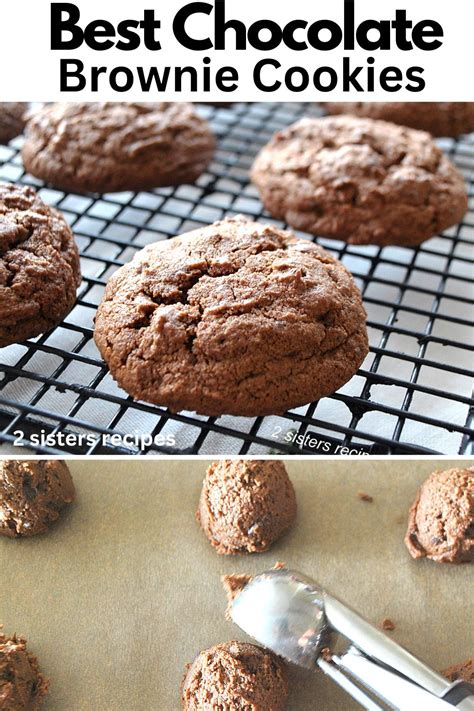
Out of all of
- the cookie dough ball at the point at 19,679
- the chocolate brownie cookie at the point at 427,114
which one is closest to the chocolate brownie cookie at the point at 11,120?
the chocolate brownie cookie at the point at 427,114

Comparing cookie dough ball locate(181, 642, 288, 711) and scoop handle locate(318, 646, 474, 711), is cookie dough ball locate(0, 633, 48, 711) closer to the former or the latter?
cookie dough ball locate(181, 642, 288, 711)

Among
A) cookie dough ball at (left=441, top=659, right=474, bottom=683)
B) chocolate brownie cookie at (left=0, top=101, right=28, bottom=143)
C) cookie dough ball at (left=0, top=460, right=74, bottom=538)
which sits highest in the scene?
chocolate brownie cookie at (left=0, top=101, right=28, bottom=143)

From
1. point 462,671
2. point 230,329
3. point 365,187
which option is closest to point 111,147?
point 365,187

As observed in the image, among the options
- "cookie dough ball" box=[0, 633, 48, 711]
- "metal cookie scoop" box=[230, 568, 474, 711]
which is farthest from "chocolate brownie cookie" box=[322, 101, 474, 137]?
"cookie dough ball" box=[0, 633, 48, 711]

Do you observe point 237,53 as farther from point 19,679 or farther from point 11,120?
point 19,679

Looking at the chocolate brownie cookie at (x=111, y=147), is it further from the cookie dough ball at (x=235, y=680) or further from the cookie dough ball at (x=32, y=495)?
the cookie dough ball at (x=235, y=680)

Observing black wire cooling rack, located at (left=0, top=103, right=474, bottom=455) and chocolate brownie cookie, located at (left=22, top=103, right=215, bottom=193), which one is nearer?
black wire cooling rack, located at (left=0, top=103, right=474, bottom=455)

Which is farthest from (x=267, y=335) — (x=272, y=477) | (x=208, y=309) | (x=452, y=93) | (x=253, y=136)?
(x=253, y=136)
